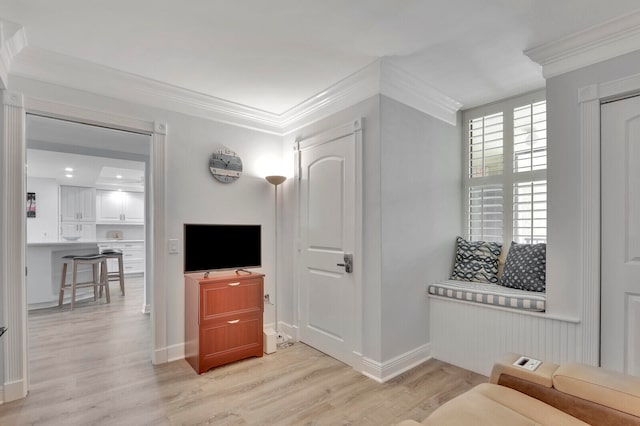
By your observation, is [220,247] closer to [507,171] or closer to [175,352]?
[175,352]

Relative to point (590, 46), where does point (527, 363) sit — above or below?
below

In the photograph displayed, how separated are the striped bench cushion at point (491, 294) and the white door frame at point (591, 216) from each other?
1.00 ft

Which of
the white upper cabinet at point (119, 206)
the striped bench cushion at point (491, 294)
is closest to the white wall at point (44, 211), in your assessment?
the white upper cabinet at point (119, 206)

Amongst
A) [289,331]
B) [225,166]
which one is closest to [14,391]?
[289,331]


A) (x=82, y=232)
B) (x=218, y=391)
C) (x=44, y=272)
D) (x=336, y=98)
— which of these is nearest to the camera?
(x=218, y=391)

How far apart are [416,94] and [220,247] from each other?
2371mm

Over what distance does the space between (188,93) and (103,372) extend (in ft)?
8.59

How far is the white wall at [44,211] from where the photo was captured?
24.3ft

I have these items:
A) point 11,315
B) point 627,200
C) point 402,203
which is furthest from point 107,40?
point 627,200

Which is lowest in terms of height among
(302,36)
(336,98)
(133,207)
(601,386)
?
(601,386)

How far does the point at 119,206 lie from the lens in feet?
28.8

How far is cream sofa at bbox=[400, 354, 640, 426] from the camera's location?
4.19 feet

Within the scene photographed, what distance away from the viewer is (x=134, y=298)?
579cm

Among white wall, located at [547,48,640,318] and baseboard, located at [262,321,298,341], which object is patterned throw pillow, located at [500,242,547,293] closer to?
white wall, located at [547,48,640,318]
